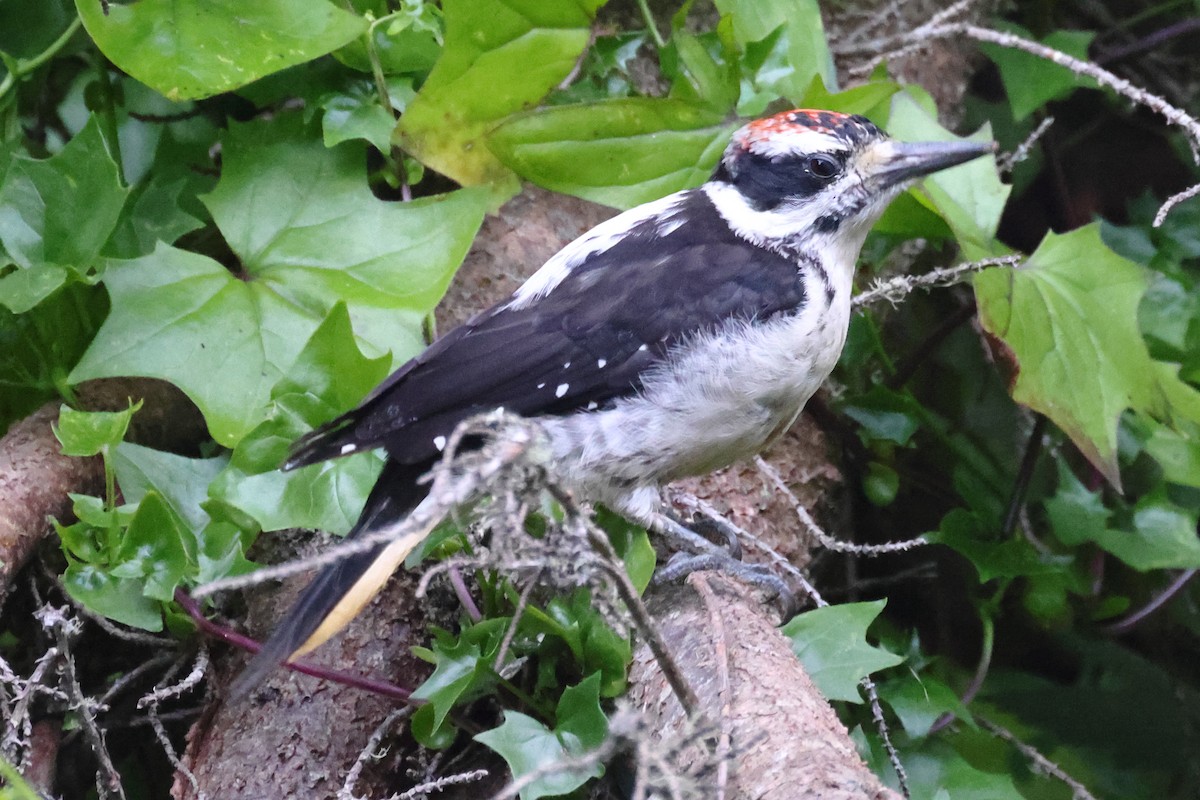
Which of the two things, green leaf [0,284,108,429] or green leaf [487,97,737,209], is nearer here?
green leaf [0,284,108,429]

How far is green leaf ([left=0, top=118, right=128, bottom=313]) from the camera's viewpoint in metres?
1.43

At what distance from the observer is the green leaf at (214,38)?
58.1 inches

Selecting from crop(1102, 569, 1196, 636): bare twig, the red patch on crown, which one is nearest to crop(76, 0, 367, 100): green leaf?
the red patch on crown

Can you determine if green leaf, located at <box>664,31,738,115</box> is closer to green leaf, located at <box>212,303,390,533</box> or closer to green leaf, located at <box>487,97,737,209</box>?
green leaf, located at <box>487,97,737,209</box>

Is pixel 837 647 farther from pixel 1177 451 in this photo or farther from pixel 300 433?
pixel 1177 451

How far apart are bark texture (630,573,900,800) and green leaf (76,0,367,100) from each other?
Answer: 0.89 m

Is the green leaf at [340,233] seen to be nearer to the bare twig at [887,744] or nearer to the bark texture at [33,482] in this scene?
the bark texture at [33,482]

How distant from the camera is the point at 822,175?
1.55 metres

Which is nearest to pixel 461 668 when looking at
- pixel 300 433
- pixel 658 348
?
pixel 300 433

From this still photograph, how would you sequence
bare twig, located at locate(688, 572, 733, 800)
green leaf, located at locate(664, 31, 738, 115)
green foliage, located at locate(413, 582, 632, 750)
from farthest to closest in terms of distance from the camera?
green leaf, located at locate(664, 31, 738, 115), green foliage, located at locate(413, 582, 632, 750), bare twig, located at locate(688, 572, 733, 800)

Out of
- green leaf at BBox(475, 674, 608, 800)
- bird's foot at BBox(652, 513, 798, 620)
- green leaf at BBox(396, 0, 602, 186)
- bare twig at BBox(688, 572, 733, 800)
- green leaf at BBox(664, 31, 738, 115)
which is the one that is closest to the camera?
bare twig at BBox(688, 572, 733, 800)

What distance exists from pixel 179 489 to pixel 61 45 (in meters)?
0.74

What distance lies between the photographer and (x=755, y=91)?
1719 millimetres

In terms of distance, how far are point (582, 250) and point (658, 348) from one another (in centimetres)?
22
